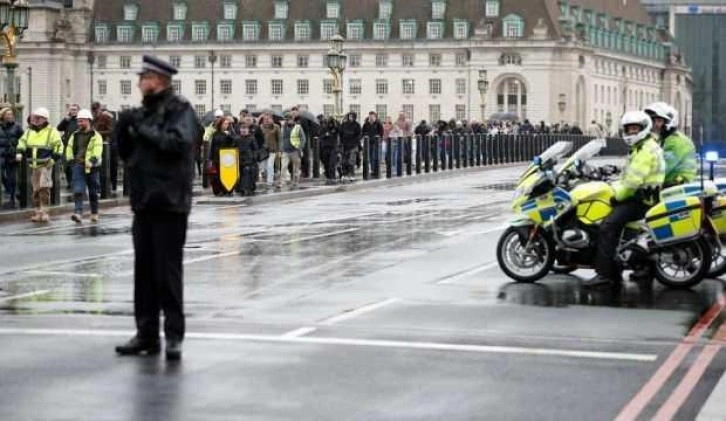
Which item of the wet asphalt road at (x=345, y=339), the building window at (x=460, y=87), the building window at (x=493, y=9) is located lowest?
the wet asphalt road at (x=345, y=339)

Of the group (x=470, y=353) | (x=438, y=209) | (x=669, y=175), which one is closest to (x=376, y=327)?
(x=470, y=353)

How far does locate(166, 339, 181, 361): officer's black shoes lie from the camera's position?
38.2 ft

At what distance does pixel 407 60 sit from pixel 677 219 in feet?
541

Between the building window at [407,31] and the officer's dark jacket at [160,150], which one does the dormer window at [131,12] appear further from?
the officer's dark jacket at [160,150]

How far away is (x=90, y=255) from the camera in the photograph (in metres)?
20.6

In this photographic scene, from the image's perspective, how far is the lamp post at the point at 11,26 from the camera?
129 feet

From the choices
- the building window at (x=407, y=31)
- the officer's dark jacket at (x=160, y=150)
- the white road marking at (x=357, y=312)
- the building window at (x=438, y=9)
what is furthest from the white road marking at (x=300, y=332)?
the building window at (x=407, y=31)

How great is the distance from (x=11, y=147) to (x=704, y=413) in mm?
23983

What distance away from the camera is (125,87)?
183500 mm

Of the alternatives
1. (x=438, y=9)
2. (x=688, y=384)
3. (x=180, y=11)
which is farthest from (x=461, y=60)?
(x=688, y=384)

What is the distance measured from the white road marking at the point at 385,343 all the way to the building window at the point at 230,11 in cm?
16634

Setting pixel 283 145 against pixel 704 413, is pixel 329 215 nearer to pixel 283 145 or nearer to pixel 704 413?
pixel 283 145

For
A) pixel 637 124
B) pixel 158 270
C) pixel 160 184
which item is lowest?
pixel 158 270

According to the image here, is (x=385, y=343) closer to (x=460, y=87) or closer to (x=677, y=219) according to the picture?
(x=677, y=219)
